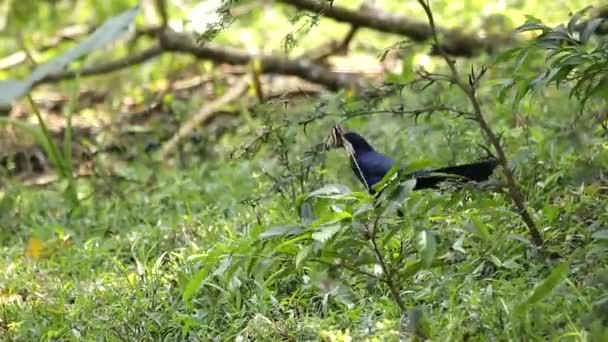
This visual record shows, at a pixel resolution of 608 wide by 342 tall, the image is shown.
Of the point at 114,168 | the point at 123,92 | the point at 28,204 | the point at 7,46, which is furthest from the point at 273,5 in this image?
the point at 28,204

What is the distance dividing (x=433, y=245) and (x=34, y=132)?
2.95 m

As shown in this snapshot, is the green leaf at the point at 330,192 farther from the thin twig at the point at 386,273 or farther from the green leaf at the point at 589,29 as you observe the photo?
the green leaf at the point at 589,29

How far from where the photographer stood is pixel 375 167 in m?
3.64

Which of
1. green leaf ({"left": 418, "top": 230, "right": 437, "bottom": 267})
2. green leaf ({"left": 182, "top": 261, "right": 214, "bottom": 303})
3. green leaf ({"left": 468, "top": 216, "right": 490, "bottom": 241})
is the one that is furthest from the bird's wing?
green leaf ({"left": 418, "top": 230, "right": 437, "bottom": 267})

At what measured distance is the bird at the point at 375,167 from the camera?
3.04m

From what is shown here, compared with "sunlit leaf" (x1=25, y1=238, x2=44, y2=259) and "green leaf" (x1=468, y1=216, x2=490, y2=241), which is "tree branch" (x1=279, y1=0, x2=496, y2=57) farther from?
"green leaf" (x1=468, y1=216, x2=490, y2=241)

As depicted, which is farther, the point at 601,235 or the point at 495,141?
the point at 495,141

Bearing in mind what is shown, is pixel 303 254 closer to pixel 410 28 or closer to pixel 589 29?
pixel 589 29

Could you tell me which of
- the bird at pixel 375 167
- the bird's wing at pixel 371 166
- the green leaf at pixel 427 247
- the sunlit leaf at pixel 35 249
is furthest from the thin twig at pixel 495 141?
the sunlit leaf at pixel 35 249

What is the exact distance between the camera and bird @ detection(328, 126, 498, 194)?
3.04 metres

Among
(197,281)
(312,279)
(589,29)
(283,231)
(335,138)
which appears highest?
(589,29)

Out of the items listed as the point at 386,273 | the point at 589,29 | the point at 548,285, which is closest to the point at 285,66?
the point at 589,29

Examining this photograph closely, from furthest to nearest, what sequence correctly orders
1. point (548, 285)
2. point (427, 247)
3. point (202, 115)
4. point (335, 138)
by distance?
point (202, 115) < point (335, 138) < point (427, 247) < point (548, 285)

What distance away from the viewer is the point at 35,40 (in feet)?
25.1
